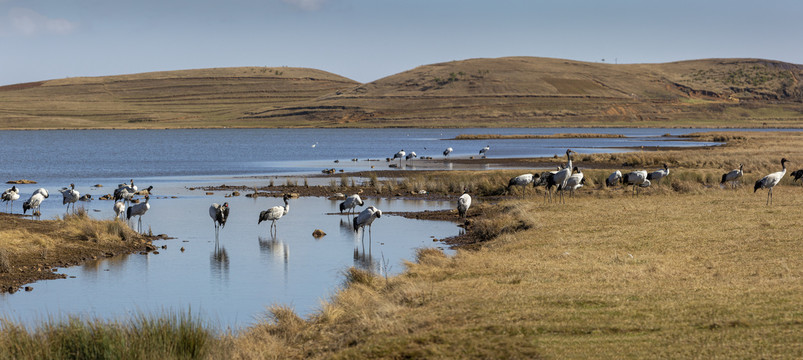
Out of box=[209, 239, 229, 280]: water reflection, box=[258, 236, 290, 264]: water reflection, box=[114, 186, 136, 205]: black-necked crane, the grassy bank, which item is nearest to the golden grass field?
box=[209, 239, 229, 280]: water reflection

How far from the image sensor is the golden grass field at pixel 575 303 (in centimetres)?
1196

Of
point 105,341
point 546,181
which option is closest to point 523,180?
point 546,181

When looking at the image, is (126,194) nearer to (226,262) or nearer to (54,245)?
(54,245)

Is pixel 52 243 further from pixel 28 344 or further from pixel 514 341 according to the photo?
pixel 514 341

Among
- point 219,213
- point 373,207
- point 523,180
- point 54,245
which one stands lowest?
point 54,245

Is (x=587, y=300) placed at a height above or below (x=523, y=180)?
below

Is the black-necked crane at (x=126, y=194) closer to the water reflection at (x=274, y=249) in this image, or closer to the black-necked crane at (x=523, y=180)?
the water reflection at (x=274, y=249)

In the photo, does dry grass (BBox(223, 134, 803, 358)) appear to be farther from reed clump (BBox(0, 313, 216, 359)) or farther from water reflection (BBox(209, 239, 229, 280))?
water reflection (BBox(209, 239, 229, 280))

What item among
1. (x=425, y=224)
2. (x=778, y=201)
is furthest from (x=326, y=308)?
(x=778, y=201)

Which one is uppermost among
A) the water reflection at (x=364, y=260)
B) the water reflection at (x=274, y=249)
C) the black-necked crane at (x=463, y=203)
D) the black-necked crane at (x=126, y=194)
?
the black-necked crane at (x=126, y=194)

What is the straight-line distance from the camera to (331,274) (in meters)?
23.5

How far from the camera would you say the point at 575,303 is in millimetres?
14086

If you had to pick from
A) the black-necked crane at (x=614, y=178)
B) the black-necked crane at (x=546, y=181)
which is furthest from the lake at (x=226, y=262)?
the black-necked crane at (x=614, y=178)

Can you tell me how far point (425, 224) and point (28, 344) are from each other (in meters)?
22.2
